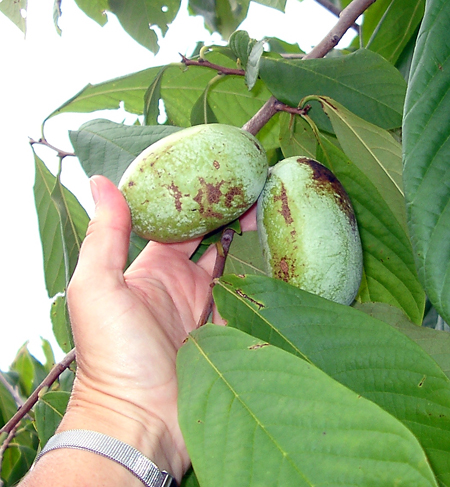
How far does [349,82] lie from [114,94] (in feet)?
2.63

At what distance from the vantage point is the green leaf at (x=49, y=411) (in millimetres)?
1473

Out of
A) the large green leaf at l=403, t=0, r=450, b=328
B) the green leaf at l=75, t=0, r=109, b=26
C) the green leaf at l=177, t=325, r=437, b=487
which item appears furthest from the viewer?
the green leaf at l=75, t=0, r=109, b=26

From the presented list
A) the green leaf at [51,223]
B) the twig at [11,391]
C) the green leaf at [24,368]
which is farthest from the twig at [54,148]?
the green leaf at [24,368]

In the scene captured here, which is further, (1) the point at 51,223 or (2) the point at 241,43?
(1) the point at 51,223

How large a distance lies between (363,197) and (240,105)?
0.58m

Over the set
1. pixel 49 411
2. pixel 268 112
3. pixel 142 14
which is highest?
pixel 142 14

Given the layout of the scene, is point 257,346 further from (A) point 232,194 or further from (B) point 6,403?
(B) point 6,403

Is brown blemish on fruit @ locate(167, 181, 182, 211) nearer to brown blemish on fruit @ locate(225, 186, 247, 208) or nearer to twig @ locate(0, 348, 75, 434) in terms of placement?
brown blemish on fruit @ locate(225, 186, 247, 208)

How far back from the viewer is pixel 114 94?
1529 mm

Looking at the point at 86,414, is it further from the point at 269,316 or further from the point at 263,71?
the point at 263,71

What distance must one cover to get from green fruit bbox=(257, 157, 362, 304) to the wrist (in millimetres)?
367

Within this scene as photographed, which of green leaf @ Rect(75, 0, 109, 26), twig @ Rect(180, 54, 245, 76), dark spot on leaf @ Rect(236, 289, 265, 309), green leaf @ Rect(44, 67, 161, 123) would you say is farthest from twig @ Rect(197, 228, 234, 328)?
green leaf @ Rect(75, 0, 109, 26)

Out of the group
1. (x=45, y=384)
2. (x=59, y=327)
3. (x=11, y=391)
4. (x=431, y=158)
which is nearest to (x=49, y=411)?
(x=45, y=384)

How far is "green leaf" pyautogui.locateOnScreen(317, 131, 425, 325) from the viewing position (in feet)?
3.46
